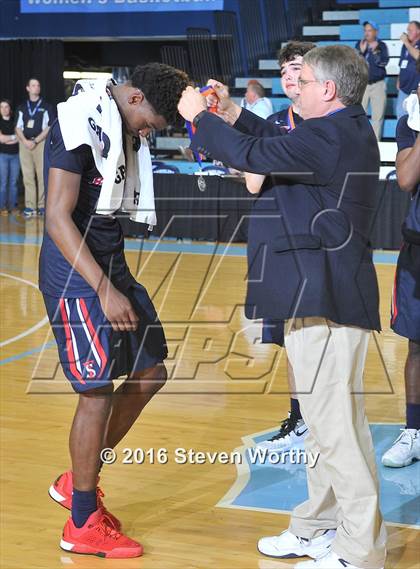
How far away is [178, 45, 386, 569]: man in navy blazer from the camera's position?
10.5 ft

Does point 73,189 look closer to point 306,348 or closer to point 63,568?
point 306,348

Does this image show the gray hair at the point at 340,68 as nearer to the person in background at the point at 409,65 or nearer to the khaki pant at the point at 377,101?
the person in background at the point at 409,65

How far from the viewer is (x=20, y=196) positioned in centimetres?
2003

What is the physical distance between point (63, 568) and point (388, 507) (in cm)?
148

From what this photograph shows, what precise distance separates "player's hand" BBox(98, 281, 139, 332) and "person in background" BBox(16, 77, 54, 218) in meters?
12.2

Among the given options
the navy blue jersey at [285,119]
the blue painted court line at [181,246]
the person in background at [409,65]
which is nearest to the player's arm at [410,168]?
the navy blue jersey at [285,119]

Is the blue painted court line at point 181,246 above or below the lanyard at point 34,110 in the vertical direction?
below

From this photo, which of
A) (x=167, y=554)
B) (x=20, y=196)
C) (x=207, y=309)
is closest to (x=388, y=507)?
(x=167, y=554)

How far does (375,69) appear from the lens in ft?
45.9

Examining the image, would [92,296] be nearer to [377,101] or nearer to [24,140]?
[377,101]

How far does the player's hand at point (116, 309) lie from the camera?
3.54 m

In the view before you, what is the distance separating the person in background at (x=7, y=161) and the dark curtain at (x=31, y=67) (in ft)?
10.3

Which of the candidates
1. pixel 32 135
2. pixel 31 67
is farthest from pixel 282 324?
pixel 31 67

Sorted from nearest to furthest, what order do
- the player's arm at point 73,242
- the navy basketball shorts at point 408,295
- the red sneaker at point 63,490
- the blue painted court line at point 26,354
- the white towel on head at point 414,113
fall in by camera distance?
1. the player's arm at point 73,242
2. the red sneaker at point 63,490
3. the white towel on head at point 414,113
4. the navy basketball shorts at point 408,295
5. the blue painted court line at point 26,354
